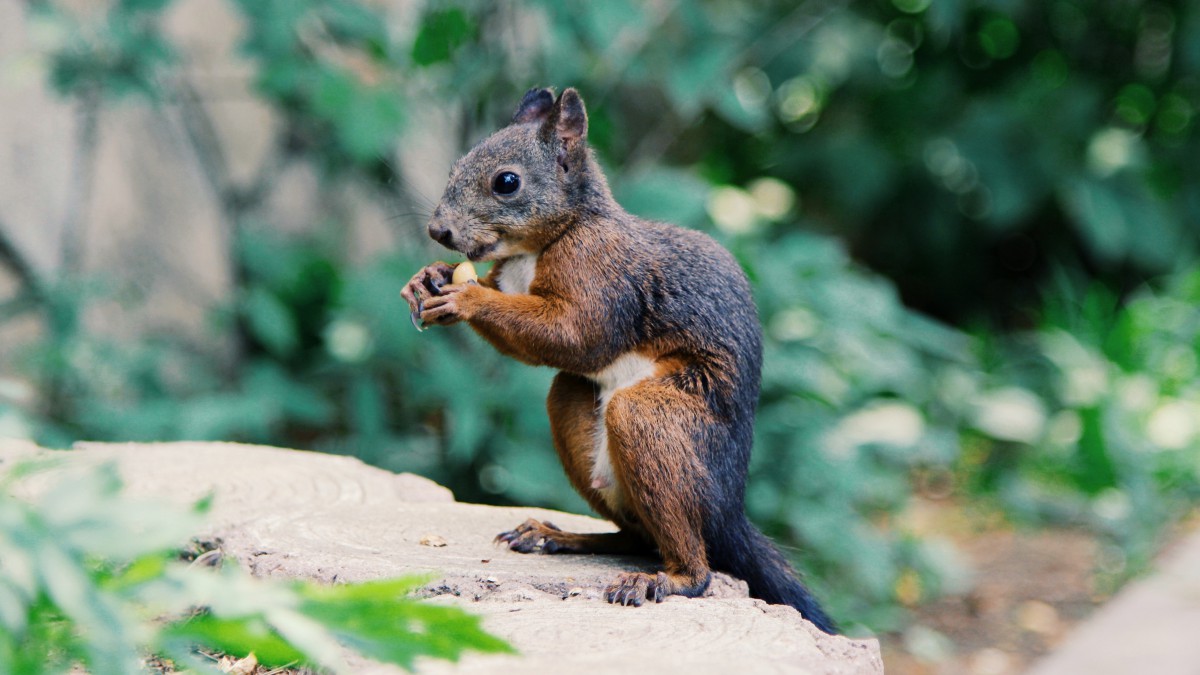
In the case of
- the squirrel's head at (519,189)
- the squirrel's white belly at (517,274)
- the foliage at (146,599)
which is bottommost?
the foliage at (146,599)

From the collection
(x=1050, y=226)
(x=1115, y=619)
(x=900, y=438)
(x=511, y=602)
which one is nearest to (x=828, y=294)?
(x=900, y=438)

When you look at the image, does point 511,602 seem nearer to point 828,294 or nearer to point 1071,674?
point 1071,674

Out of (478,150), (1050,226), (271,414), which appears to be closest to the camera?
(478,150)

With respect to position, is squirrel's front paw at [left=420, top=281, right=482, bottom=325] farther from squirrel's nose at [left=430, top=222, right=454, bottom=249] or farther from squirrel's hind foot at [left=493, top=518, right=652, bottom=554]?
squirrel's hind foot at [left=493, top=518, right=652, bottom=554]

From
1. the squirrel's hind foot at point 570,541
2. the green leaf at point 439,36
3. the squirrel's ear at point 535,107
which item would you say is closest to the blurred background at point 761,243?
the green leaf at point 439,36

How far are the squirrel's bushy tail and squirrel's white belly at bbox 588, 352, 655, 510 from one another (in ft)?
0.83

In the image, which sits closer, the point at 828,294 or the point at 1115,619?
the point at 1115,619

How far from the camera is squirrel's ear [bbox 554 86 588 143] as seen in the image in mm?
2971

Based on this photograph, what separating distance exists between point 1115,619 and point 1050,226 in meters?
A: 4.01

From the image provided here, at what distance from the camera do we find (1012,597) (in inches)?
215

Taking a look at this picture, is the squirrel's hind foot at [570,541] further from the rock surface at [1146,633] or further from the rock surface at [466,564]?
the rock surface at [1146,633]

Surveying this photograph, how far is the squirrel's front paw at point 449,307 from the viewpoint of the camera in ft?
8.95

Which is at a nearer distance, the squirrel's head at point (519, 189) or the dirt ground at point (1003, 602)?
the squirrel's head at point (519, 189)

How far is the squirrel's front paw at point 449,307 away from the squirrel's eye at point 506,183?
27cm
